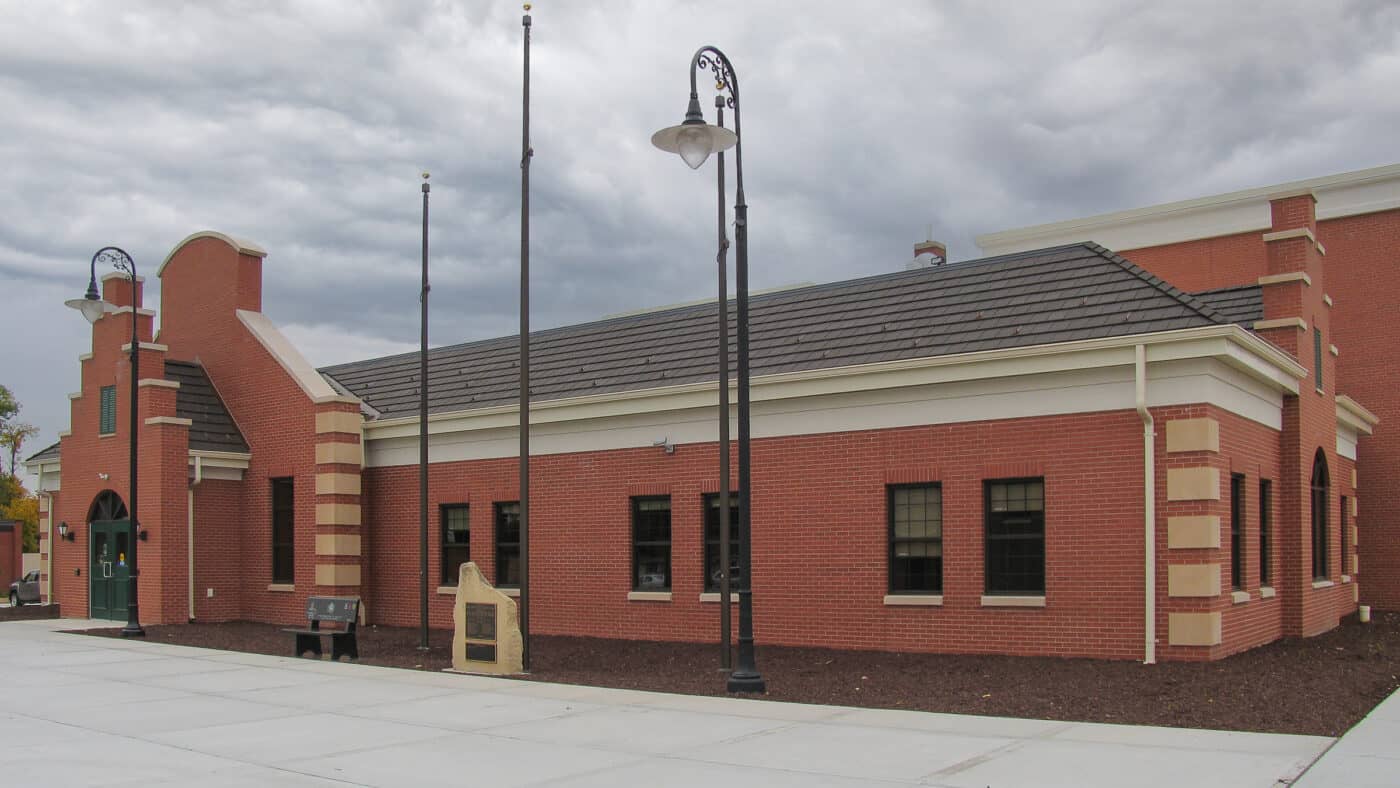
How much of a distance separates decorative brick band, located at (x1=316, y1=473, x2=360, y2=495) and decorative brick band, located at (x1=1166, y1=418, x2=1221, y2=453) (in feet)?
55.9

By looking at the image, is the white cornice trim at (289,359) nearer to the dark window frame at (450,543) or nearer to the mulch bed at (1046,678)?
the dark window frame at (450,543)

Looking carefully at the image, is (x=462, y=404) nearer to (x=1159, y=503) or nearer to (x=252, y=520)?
(x=252, y=520)

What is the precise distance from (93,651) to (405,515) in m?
6.94

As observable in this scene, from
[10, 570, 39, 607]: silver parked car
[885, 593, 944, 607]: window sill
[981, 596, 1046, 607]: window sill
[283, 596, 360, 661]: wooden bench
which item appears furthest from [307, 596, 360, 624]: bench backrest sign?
[10, 570, 39, 607]: silver parked car

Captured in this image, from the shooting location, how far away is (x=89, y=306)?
24703 mm

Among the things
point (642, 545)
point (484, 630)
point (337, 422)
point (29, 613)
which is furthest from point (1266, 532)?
point (29, 613)

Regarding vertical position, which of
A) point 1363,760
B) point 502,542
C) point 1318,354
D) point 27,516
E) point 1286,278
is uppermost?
point 1286,278

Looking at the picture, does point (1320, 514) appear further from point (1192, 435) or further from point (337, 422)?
point (337, 422)

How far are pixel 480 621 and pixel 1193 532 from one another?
1016cm

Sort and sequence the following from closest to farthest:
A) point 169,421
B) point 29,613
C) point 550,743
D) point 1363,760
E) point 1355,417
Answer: point 1363,760 → point 550,743 → point 1355,417 → point 169,421 → point 29,613

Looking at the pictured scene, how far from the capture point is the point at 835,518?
1914cm

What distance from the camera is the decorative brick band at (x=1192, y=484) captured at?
1571 cm

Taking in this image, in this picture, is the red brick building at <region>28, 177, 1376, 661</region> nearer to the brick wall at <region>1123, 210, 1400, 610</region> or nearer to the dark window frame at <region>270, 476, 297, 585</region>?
the dark window frame at <region>270, 476, 297, 585</region>

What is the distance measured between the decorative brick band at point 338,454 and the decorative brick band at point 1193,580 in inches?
673
